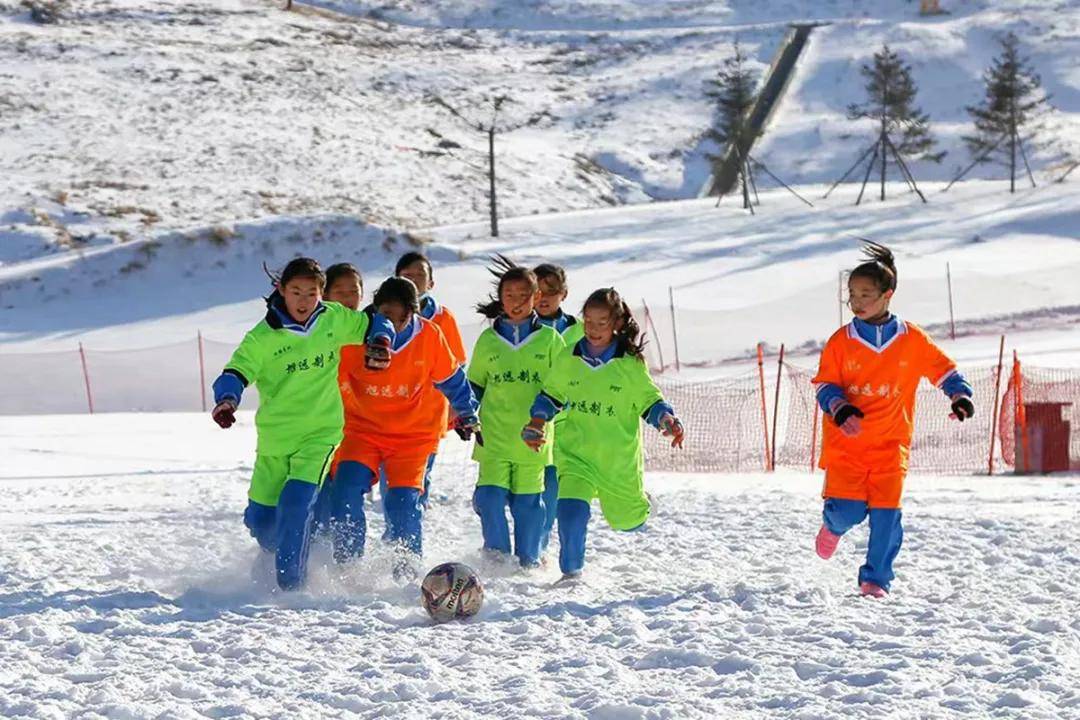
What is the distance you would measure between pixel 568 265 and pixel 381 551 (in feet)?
93.0

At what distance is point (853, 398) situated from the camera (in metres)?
7.60

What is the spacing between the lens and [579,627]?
22.3 feet

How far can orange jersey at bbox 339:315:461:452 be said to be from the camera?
26.3 feet

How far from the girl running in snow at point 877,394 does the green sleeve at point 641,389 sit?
2.69 ft

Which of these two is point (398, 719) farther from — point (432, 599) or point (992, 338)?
point (992, 338)

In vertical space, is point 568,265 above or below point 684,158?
below

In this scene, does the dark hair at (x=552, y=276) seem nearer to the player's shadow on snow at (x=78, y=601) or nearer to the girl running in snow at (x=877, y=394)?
the girl running in snow at (x=877, y=394)

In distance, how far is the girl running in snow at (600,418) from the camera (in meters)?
7.87

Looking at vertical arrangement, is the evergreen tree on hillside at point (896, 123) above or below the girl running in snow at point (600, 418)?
above

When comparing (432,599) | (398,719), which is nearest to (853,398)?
(432,599)

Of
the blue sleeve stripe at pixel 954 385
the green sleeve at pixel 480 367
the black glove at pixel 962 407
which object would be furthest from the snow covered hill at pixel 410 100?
the black glove at pixel 962 407

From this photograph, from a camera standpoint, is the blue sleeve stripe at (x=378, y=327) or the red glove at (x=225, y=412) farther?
the blue sleeve stripe at (x=378, y=327)

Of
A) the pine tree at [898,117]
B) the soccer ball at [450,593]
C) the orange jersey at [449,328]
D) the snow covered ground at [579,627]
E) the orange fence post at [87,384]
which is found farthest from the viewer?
the pine tree at [898,117]

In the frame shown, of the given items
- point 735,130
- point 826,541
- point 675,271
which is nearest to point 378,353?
point 826,541
